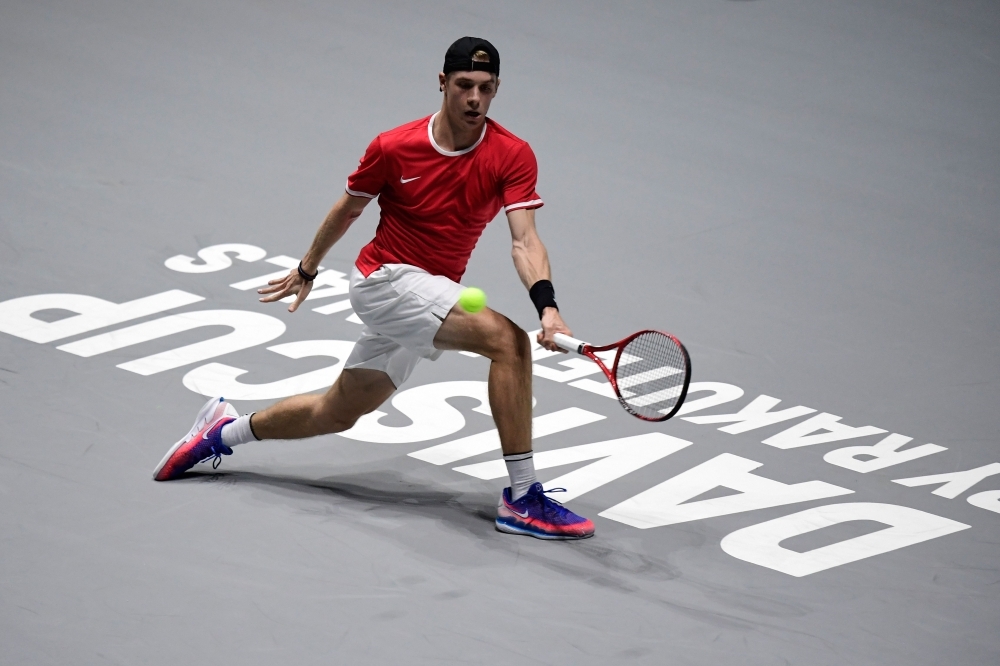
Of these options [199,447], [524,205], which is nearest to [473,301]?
[524,205]

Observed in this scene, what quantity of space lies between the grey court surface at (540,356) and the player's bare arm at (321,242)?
78 cm

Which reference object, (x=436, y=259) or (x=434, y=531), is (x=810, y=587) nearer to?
(x=434, y=531)

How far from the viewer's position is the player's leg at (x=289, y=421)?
201 inches

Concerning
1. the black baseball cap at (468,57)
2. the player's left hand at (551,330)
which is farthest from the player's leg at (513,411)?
the black baseball cap at (468,57)

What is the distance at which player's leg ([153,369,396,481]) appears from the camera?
16.8 feet

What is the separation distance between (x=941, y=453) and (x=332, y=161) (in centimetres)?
496

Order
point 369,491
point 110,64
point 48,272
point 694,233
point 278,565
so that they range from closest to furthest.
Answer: point 278,565, point 369,491, point 48,272, point 694,233, point 110,64

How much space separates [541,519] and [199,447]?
142 centimetres

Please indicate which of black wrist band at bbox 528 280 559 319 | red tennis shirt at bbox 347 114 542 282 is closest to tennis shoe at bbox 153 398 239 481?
red tennis shirt at bbox 347 114 542 282

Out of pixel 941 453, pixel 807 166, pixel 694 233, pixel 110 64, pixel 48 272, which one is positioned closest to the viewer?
pixel 941 453

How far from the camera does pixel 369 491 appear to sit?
5273mm

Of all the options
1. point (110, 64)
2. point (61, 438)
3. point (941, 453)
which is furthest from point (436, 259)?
point (110, 64)

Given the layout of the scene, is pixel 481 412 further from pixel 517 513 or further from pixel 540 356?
pixel 517 513

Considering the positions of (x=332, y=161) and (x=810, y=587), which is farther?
(x=332, y=161)
